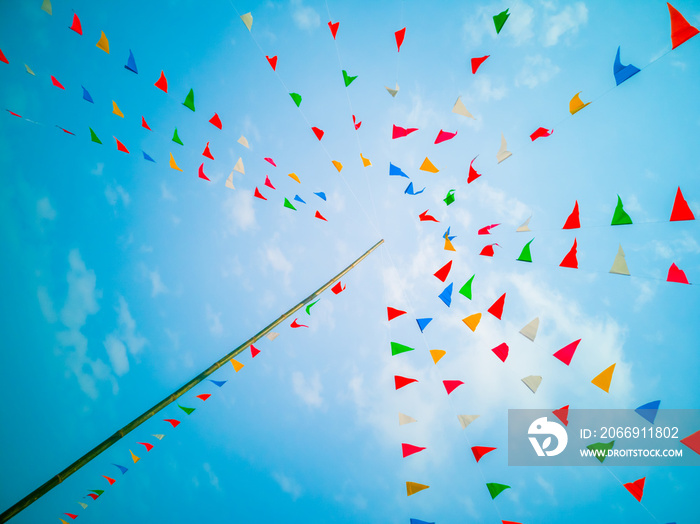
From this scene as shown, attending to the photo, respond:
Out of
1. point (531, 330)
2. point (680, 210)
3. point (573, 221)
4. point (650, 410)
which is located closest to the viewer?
point (680, 210)

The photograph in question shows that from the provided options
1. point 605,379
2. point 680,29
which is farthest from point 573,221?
point 605,379

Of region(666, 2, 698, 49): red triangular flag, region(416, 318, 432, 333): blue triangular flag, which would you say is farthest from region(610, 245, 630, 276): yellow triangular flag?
region(416, 318, 432, 333): blue triangular flag

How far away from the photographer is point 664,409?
8.45 meters

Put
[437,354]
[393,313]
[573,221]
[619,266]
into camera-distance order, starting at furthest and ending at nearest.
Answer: [393,313] < [437,354] < [573,221] < [619,266]

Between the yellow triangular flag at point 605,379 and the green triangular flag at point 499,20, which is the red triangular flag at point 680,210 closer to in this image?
the yellow triangular flag at point 605,379

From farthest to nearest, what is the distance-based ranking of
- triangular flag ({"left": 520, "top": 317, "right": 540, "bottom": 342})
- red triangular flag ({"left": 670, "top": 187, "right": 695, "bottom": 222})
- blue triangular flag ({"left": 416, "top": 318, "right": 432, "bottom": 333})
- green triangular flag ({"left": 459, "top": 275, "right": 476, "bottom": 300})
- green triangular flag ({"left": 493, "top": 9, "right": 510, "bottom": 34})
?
blue triangular flag ({"left": 416, "top": 318, "right": 432, "bottom": 333}) → green triangular flag ({"left": 459, "top": 275, "right": 476, "bottom": 300}) → triangular flag ({"left": 520, "top": 317, "right": 540, "bottom": 342}) → green triangular flag ({"left": 493, "top": 9, "right": 510, "bottom": 34}) → red triangular flag ({"left": 670, "top": 187, "right": 695, "bottom": 222})

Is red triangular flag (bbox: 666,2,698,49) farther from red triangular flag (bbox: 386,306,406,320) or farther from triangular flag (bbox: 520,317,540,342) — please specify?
red triangular flag (bbox: 386,306,406,320)

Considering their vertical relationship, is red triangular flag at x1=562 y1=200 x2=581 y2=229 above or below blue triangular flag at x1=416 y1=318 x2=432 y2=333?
above

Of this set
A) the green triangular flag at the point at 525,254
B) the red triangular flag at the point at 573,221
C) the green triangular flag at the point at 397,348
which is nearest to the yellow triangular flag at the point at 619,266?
the red triangular flag at the point at 573,221

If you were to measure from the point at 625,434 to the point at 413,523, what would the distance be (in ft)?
24.0

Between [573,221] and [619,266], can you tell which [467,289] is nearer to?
[573,221]

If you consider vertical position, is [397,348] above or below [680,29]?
below

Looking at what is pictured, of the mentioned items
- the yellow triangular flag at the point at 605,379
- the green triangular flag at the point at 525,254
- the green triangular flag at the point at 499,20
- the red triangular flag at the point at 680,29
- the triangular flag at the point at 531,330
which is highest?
the green triangular flag at the point at 499,20

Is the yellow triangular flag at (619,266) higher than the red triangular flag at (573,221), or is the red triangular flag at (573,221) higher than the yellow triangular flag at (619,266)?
the red triangular flag at (573,221)
